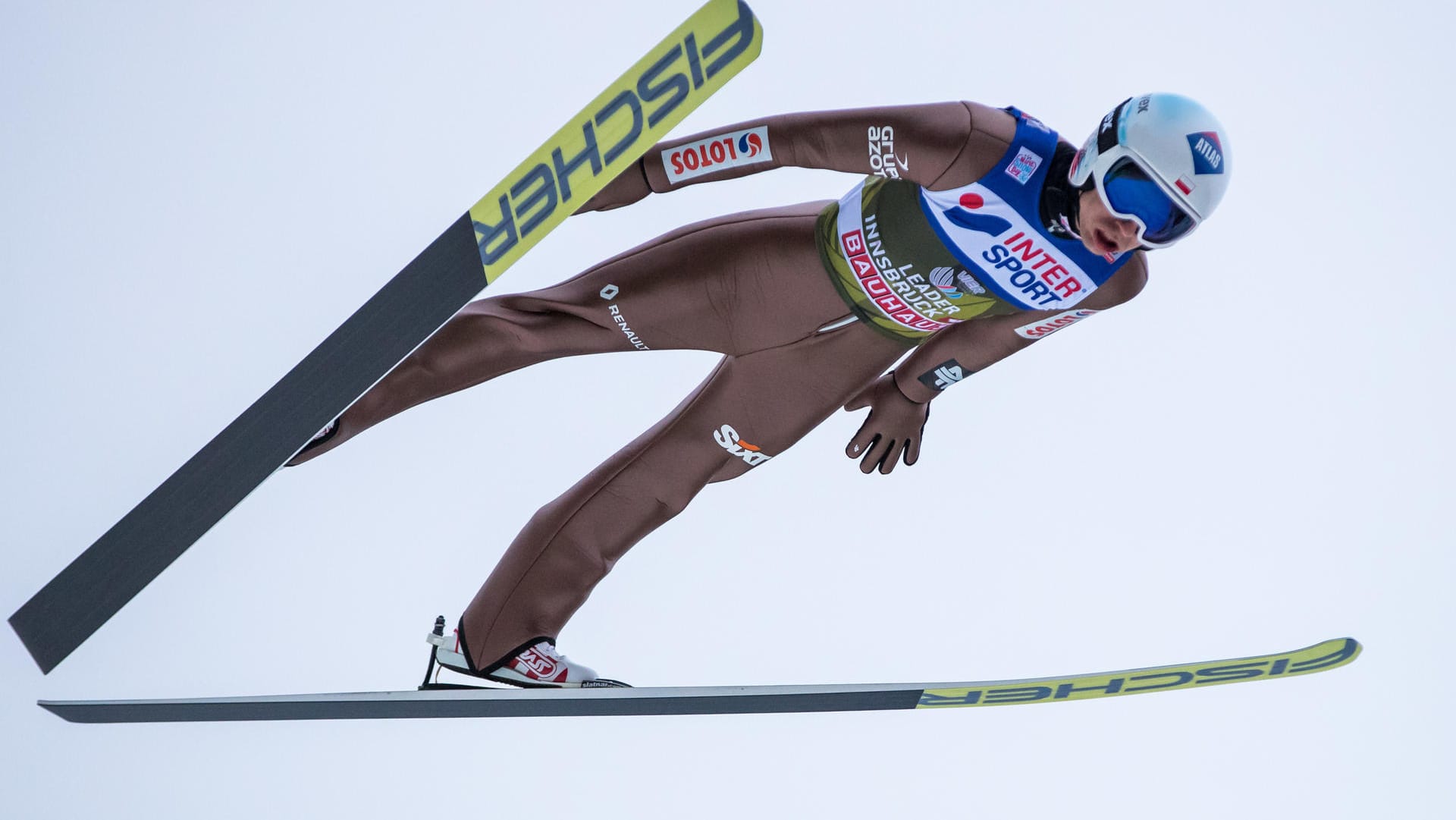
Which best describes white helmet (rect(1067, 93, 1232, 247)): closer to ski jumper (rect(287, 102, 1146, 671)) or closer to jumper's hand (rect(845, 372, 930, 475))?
ski jumper (rect(287, 102, 1146, 671))

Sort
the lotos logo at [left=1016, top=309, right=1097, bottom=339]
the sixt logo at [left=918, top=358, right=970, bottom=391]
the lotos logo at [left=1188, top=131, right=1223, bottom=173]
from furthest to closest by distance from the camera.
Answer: the sixt logo at [left=918, top=358, right=970, bottom=391] → the lotos logo at [left=1016, top=309, right=1097, bottom=339] → the lotos logo at [left=1188, top=131, right=1223, bottom=173]

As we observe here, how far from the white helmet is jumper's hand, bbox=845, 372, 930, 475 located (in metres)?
0.66

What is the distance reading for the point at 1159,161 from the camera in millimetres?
1930

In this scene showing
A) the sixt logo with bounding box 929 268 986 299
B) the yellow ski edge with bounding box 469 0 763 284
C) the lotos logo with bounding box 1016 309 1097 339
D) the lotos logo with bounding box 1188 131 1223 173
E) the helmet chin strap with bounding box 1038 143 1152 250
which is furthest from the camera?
the lotos logo with bounding box 1016 309 1097 339

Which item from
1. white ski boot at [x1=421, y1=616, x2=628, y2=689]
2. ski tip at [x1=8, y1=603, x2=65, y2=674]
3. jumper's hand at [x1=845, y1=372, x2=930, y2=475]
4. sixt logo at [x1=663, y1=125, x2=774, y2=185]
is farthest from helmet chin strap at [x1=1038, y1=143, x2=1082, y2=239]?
ski tip at [x1=8, y1=603, x2=65, y2=674]

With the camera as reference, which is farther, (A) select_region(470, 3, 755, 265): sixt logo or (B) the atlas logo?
(B) the atlas logo


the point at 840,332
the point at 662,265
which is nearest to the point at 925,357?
the point at 840,332

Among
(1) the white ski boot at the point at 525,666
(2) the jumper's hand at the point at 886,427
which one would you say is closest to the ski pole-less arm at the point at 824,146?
(2) the jumper's hand at the point at 886,427

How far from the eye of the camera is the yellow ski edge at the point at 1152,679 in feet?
8.51

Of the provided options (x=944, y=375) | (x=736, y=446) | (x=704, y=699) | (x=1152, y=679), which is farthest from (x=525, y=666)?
(x=1152, y=679)

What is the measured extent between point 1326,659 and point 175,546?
2006 mm

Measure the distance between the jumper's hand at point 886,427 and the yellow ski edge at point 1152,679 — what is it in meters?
0.44

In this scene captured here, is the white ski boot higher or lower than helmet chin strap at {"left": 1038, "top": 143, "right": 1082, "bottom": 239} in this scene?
lower

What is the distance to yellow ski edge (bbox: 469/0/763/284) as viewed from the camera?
1573mm
